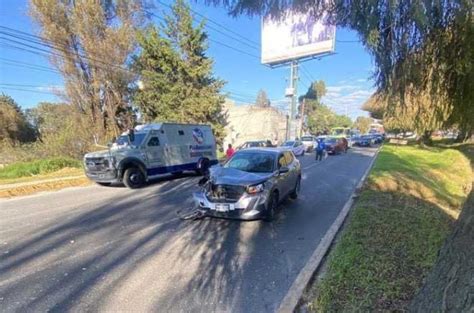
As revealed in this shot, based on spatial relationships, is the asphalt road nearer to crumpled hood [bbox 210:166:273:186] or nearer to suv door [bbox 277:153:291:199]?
suv door [bbox 277:153:291:199]

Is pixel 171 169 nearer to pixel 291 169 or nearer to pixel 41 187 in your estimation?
pixel 41 187

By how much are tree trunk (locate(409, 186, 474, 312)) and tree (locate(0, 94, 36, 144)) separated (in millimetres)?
36380

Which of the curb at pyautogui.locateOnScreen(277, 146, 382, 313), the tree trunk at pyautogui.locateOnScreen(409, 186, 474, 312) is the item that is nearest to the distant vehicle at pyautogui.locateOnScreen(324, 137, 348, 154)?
the curb at pyautogui.locateOnScreen(277, 146, 382, 313)

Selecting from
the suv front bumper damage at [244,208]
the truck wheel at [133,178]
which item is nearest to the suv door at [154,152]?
the truck wheel at [133,178]

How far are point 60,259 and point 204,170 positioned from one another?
11.3 meters

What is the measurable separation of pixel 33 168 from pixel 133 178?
766cm

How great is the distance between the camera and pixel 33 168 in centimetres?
1645

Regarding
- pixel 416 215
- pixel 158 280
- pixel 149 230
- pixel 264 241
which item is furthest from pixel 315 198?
pixel 158 280

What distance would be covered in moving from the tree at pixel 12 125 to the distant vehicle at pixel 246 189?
3126cm

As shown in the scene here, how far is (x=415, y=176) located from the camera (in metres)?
12.0

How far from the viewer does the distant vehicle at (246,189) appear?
6736 mm

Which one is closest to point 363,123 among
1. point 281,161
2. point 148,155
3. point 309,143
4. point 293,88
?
point 293,88

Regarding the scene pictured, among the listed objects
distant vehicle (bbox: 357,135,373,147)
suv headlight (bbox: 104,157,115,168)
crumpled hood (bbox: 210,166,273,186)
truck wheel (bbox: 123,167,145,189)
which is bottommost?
distant vehicle (bbox: 357,135,373,147)

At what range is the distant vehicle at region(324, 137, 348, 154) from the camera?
27.7 meters
